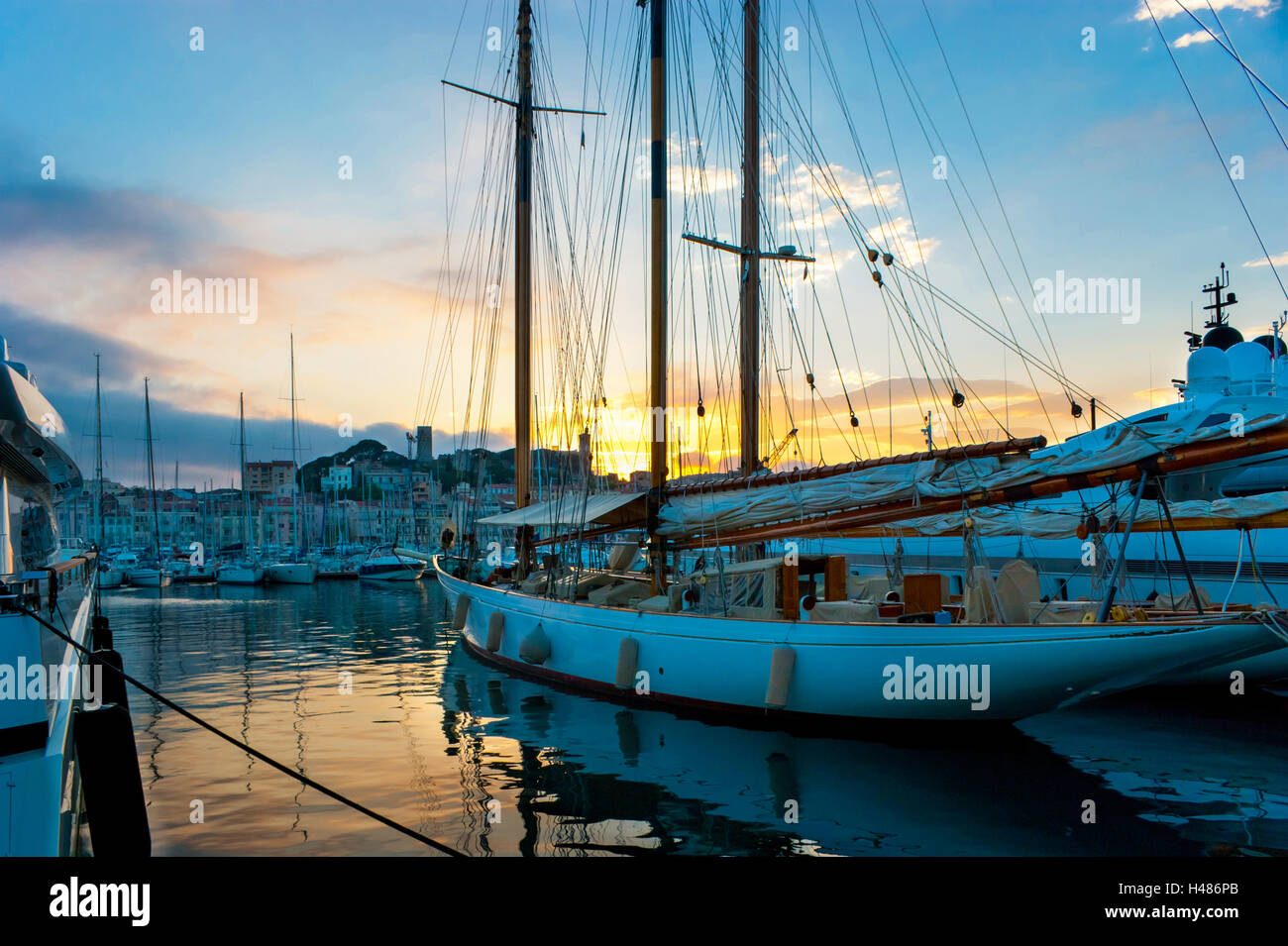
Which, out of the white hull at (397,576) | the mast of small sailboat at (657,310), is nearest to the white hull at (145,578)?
the white hull at (397,576)

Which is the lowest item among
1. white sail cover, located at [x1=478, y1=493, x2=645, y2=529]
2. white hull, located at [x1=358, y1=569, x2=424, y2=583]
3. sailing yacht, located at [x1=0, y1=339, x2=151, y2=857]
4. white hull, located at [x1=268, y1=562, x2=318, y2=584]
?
white hull, located at [x1=358, y1=569, x2=424, y2=583]

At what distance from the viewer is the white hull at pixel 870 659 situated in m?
11.1

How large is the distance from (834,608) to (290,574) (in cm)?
5777

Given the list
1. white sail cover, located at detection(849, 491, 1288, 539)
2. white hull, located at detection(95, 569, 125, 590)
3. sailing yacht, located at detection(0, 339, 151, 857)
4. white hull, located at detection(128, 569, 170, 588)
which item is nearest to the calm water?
sailing yacht, located at detection(0, 339, 151, 857)

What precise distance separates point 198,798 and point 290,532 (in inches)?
5447

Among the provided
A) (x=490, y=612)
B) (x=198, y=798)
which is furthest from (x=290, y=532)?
(x=198, y=798)

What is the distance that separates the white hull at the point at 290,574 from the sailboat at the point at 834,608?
153 ft

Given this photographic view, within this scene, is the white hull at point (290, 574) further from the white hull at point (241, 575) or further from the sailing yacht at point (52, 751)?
the sailing yacht at point (52, 751)

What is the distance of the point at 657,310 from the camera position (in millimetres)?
18109

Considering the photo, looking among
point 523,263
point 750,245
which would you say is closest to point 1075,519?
point 750,245

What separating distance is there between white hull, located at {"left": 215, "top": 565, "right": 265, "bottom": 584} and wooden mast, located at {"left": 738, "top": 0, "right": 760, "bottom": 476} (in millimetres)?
51453

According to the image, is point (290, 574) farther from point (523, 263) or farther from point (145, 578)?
point (523, 263)

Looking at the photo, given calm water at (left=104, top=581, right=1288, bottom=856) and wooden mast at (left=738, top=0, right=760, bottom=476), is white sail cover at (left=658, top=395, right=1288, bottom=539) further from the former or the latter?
wooden mast at (left=738, top=0, right=760, bottom=476)

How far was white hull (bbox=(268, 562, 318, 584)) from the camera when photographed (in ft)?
206
